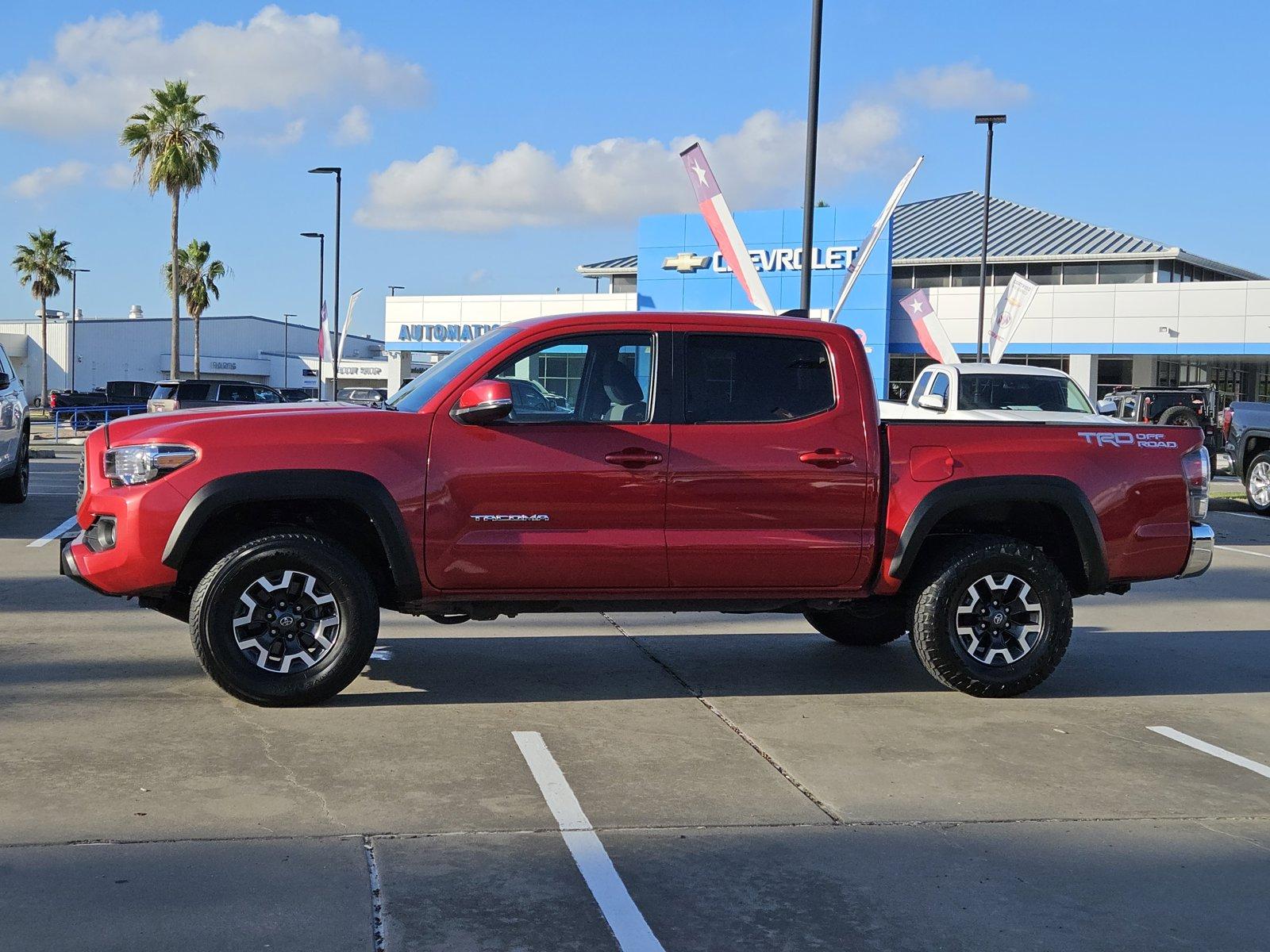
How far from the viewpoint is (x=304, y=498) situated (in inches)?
248

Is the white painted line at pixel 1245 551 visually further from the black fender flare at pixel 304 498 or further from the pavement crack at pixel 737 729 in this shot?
the black fender flare at pixel 304 498

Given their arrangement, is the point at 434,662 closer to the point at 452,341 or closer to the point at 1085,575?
the point at 1085,575

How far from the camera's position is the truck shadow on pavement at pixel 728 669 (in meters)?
7.01

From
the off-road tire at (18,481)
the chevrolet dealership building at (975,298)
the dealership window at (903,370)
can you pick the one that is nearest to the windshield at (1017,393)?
the off-road tire at (18,481)

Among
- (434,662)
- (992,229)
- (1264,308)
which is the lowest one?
(434,662)

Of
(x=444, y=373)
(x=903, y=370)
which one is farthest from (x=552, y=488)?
(x=903, y=370)

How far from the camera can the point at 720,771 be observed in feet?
18.0

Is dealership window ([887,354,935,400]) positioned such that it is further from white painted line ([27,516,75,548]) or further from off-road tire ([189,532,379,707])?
off-road tire ([189,532,379,707])

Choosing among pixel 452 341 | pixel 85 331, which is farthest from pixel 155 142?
pixel 85 331

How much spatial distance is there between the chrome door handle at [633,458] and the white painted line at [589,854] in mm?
1364

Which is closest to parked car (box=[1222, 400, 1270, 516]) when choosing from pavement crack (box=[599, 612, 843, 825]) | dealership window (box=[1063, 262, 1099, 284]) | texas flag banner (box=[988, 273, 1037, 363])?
texas flag banner (box=[988, 273, 1037, 363])

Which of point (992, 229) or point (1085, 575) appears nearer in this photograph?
point (1085, 575)

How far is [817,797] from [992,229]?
157 feet

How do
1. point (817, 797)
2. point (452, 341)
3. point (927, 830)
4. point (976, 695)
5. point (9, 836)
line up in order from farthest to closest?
point (452, 341) → point (976, 695) → point (817, 797) → point (927, 830) → point (9, 836)
